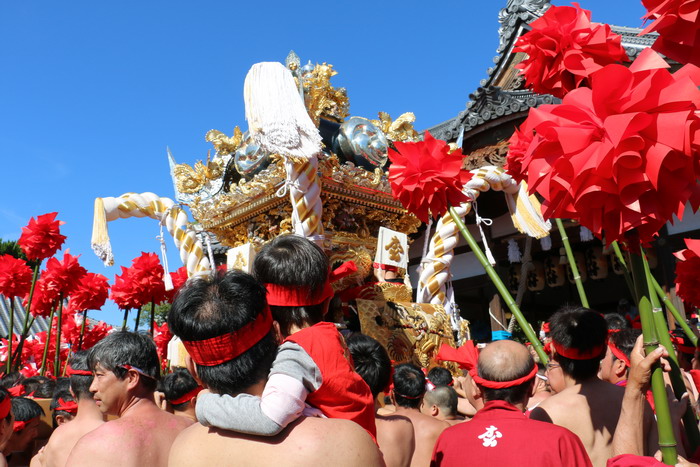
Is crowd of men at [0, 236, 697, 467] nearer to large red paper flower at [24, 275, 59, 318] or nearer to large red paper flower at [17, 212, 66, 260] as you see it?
large red paper flower at [17, 212, 66, 260]

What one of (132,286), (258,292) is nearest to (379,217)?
(132,286)

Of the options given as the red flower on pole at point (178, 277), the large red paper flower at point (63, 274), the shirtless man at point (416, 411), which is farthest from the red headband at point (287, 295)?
the large red paper flower at point (63, 274)

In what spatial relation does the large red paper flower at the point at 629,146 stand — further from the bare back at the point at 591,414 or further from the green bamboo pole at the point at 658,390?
the bare back at the point at 591,414

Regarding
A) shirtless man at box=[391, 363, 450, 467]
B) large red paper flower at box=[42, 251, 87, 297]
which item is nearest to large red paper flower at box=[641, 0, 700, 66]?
shirtless man at box=[391, 363, 450, 467]

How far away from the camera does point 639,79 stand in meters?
1.16

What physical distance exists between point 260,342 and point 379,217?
4.36 meters

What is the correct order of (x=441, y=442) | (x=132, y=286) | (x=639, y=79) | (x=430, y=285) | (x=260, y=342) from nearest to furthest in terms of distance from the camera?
(x=639, y=79) → (x=260, y=342) → (x=441, y=442) → (x=430, y=285) → (x=132, y=286)

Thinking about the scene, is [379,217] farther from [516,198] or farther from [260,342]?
[260,342]

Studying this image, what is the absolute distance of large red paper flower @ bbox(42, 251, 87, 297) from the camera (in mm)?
6188

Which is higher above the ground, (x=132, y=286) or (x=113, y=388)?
(x=132, y=286)

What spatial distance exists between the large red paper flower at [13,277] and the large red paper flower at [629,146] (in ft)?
21.0

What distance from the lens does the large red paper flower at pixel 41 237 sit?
5.91m

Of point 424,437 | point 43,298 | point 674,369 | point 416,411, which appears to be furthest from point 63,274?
point 674,369

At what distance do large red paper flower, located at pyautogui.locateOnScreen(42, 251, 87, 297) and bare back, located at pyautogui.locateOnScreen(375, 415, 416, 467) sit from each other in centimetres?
464
